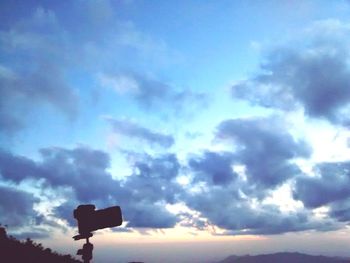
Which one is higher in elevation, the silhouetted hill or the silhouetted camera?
the silhouetted camera

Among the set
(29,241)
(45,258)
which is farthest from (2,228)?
(45,258)

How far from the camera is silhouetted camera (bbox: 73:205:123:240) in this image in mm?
7918

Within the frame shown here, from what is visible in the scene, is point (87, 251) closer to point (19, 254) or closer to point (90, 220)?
point (90, 220)

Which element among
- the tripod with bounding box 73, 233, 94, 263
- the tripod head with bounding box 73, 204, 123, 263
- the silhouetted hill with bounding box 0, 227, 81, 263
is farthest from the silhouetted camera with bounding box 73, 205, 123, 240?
the silhouetted hill with bounding box 0, 227, 81, 263

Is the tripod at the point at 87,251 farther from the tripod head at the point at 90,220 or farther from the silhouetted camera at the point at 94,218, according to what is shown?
the silhouetted camera at the point at 94,218

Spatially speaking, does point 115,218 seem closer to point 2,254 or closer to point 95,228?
point 95,228

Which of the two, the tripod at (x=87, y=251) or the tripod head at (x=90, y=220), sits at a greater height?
the tripod head at (x=90, y=220)

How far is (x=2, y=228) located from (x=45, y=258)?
4.18 metres

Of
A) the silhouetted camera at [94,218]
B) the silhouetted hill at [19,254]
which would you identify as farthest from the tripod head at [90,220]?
the silhouetted hill at [19,254]

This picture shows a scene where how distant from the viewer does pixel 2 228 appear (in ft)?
58.7

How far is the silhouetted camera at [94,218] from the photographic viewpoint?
7.92 m

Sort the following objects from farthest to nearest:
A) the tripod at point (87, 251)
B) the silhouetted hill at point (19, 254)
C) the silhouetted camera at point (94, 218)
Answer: the silhouetted hill at point (19, 254), the tripod at point (87, 251), the silhouetted camera at point (94, 218)

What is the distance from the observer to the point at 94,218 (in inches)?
318

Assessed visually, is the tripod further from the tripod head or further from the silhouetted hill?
the silhouetted hill
